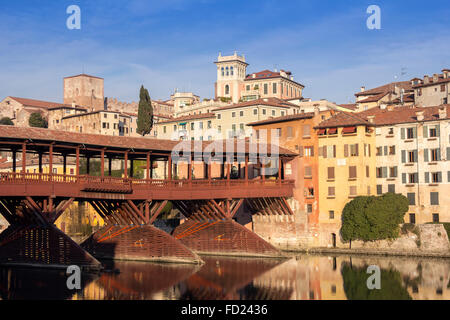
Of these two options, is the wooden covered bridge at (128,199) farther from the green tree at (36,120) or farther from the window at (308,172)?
the green tree at (36,120)

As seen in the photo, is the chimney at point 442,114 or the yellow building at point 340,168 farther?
the yellow building at point 340,168

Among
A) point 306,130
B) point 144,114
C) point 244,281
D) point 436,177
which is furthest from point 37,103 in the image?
point 244,281

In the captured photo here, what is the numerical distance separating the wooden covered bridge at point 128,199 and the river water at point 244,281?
168 centimetres

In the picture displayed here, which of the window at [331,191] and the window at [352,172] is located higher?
the window at [352,172]

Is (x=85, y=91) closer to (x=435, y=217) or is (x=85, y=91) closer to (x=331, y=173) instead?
(x=331, y=173)

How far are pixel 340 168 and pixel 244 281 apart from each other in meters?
21.0

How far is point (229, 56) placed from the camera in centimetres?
13000

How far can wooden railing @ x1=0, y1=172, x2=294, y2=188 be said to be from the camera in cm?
4434

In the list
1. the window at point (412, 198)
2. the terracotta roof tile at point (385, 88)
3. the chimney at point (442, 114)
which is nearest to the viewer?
the chimney at point (442, 114)

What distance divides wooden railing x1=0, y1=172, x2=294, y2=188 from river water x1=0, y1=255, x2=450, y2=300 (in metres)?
6.36

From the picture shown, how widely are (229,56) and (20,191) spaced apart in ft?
296

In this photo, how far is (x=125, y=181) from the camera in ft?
165

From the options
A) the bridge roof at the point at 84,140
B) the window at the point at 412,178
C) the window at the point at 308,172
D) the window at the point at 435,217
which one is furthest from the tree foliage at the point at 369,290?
the bridge roof at the point at 84,140

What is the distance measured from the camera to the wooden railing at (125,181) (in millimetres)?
44344
